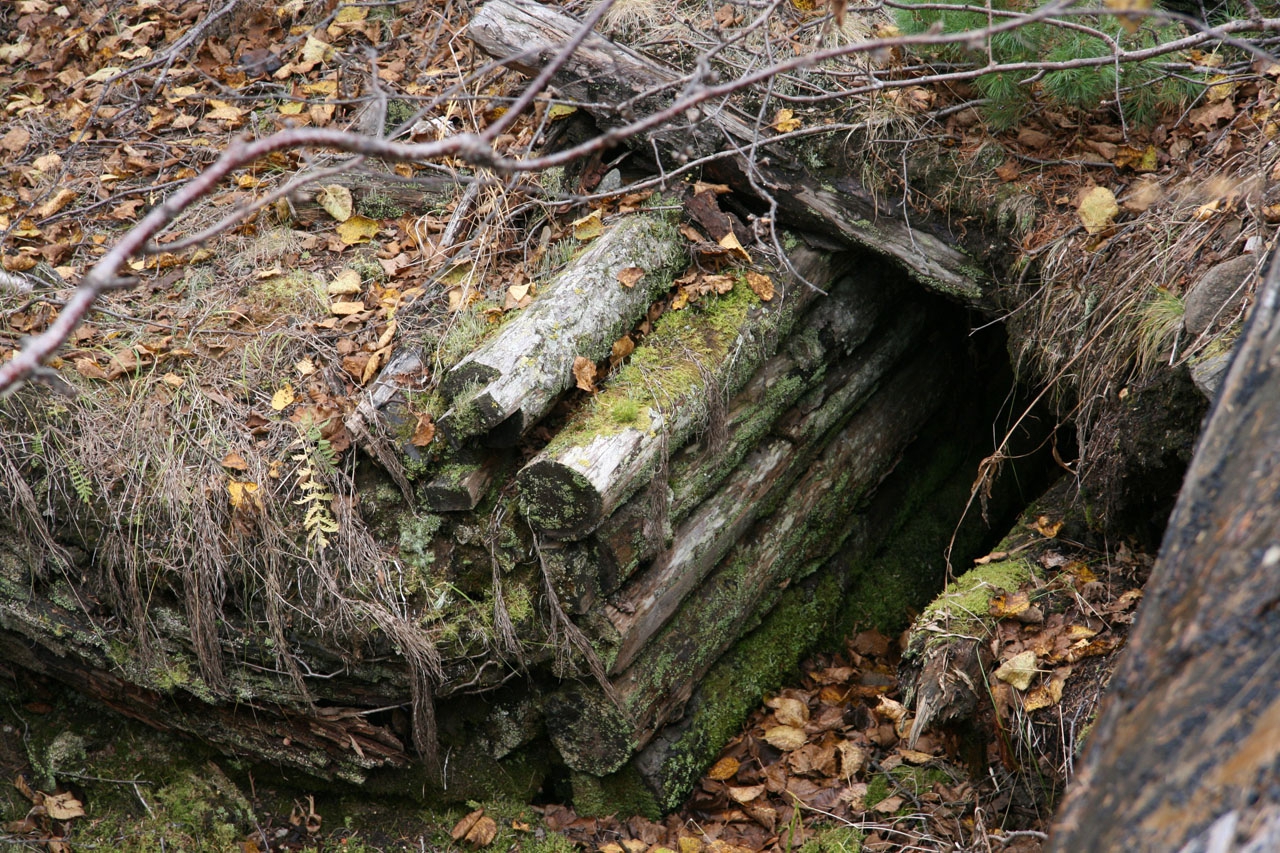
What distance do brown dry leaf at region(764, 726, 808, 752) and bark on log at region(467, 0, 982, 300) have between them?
2.16 m

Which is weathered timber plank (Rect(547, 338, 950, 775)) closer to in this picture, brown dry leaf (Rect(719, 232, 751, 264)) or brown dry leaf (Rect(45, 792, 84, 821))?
brown dry leaf (Rect(719, 232, 751, 264))

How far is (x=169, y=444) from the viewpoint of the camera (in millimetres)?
3598

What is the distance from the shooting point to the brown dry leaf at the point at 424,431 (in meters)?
3.48

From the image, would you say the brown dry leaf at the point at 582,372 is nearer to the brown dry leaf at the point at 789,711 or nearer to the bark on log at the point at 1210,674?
the brown dry leaf at the point at 789,711

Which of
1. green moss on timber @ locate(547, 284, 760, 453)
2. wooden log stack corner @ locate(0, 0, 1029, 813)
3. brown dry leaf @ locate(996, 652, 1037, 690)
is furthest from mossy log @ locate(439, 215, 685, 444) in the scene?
brown dry leaf @ locate(996, 652, 1037, 690)

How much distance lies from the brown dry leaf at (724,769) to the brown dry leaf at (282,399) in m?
2.50

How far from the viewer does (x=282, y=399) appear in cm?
370

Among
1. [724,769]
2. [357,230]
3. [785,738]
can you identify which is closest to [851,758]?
[785,738]

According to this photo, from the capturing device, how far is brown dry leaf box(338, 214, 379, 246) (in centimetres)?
432

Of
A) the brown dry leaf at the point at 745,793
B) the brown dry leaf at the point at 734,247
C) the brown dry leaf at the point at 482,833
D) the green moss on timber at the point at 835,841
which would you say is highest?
the brown dry leaf at the point at 734,247

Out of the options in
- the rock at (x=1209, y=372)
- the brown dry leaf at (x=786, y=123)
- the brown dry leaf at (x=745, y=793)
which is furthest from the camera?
the brown dry leaf at (x=745, y=793)

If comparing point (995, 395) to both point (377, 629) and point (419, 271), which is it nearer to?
point (419, 271)

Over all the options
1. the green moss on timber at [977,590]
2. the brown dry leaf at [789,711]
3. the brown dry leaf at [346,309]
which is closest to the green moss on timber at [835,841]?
the brown dry leaf at [789,711]

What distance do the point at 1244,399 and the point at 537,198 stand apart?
3.12 m
